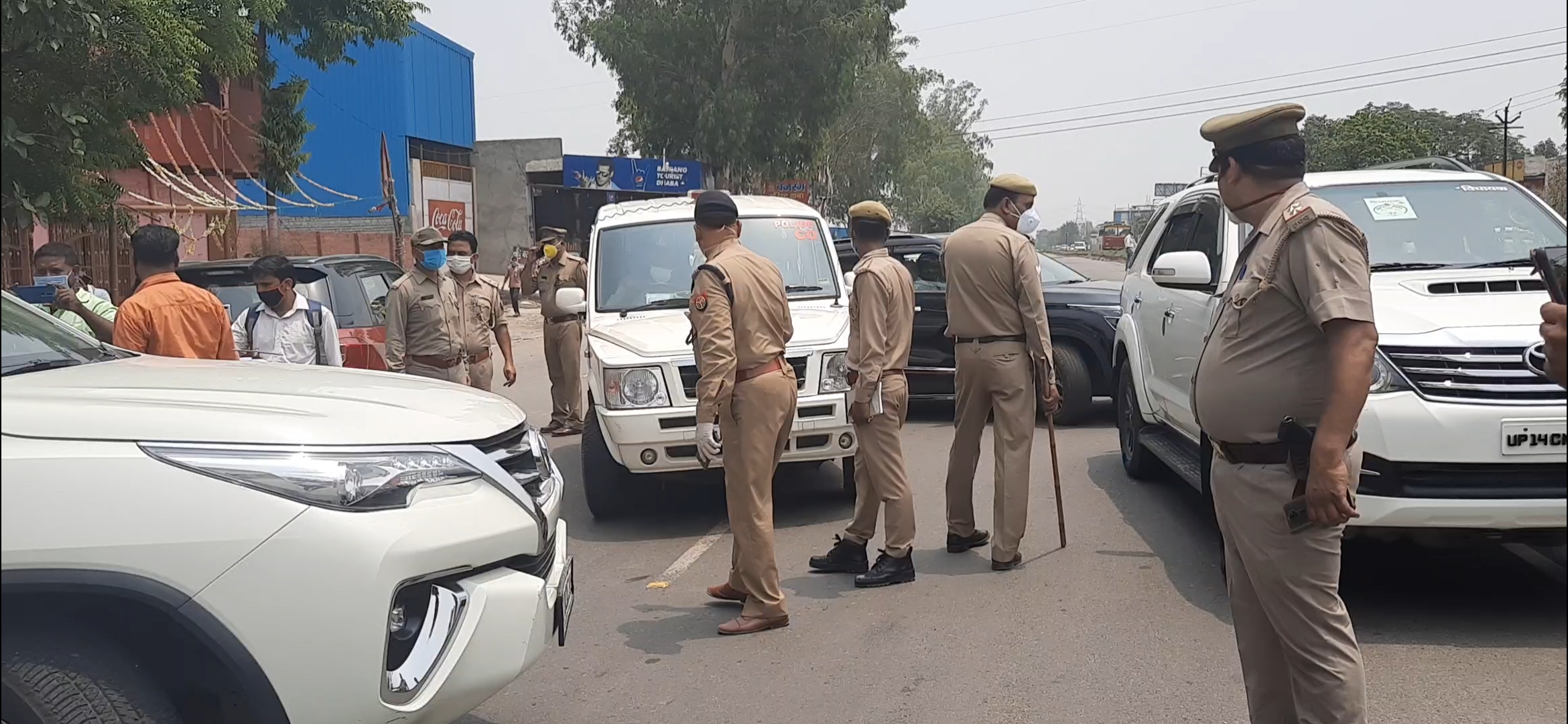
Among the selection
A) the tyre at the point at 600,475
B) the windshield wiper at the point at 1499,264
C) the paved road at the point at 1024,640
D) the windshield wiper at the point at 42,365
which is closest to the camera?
the windshield wiper at the point at 42,365

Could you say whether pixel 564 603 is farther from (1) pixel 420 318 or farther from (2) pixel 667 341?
(1) pixel 420 318

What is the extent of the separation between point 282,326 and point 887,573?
3621 millimetres

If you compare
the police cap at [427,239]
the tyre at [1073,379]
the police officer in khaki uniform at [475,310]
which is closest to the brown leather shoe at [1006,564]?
the police officer in khaki uniform at [475,310]

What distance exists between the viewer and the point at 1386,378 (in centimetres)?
470

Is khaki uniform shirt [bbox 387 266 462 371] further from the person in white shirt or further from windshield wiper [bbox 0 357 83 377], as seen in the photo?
windshield wiper [bbox 0 357 83 377]

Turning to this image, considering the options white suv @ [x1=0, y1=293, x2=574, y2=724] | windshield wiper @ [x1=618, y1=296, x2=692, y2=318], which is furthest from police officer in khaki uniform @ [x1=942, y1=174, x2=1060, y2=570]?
white suv @ [x1=0, y1=293, x2=574, y2=724]

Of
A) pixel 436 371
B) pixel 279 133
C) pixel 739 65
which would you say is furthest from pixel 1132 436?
pixel 739 65

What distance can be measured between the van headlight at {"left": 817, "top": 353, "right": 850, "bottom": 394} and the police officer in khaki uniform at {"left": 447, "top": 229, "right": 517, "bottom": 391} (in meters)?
2.76

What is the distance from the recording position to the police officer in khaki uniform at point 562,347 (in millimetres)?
10961

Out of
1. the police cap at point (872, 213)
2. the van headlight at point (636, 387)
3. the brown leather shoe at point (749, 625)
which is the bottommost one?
the brown leather shoe at point (749, 625)

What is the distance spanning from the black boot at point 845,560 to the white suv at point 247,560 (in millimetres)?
3037

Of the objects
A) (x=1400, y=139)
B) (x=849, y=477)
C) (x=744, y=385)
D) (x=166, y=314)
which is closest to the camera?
(x=744, y=385)

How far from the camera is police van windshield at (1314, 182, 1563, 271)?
582 centimetres

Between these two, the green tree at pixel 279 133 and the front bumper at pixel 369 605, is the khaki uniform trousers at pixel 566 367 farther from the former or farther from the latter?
the green tree at pixel 279 133
